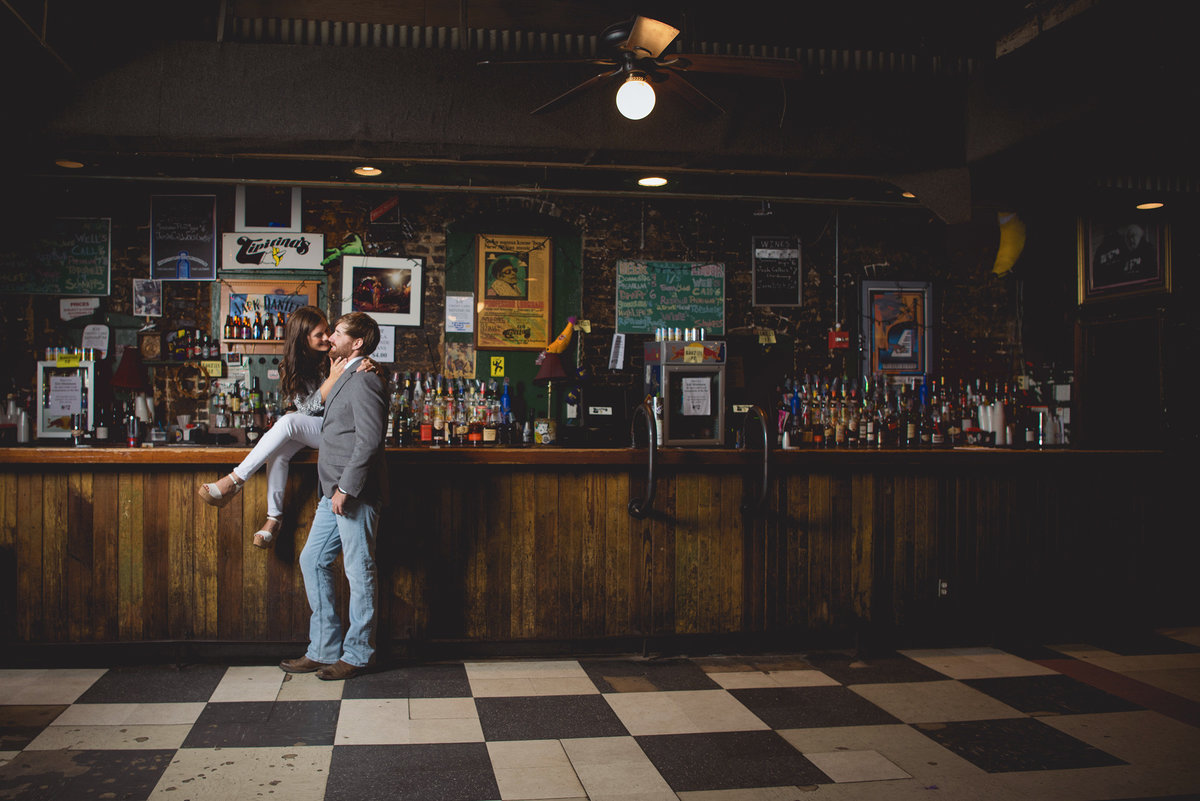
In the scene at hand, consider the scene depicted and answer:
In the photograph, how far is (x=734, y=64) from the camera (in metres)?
3.61

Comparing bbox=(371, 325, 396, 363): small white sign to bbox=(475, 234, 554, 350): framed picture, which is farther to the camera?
bbox=(475, 234, 554, 350): framed picture

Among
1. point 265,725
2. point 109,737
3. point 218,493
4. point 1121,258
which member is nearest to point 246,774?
point 265,725

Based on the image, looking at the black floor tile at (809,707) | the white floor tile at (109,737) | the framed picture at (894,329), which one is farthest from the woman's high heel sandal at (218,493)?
the framed picture at (894,329)

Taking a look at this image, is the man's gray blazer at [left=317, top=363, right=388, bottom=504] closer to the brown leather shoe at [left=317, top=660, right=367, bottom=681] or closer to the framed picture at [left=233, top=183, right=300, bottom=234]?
the brown leather shoe at [left=317, top=660, right=367, bottom=681]

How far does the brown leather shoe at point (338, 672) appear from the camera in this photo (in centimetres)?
363

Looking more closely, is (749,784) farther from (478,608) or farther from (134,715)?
(134,715)

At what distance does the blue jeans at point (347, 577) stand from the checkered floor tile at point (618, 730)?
0.55ft

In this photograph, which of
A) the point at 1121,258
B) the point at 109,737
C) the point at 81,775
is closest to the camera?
the point at 81,775

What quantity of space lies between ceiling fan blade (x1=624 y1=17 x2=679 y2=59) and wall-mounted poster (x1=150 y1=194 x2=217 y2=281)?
4.03 metres

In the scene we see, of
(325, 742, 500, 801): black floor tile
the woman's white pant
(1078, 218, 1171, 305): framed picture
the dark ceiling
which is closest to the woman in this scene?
the woman's white pant

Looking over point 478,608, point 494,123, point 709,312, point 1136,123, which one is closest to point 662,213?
point 709,312

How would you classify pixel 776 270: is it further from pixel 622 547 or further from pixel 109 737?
pixel 109 737

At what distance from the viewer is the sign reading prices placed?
19.9 ft

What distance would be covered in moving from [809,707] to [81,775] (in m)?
2.74
